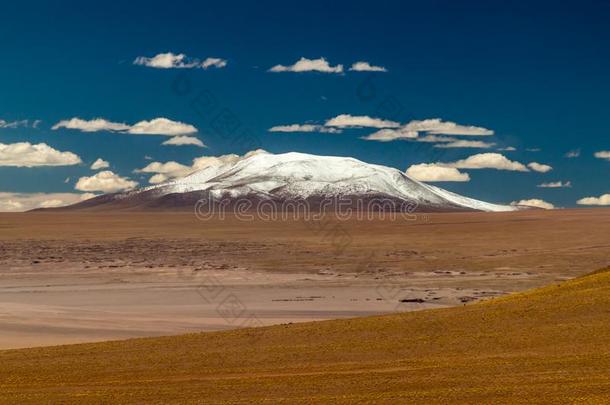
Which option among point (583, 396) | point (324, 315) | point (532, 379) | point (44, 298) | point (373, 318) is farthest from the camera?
point (44, 298)

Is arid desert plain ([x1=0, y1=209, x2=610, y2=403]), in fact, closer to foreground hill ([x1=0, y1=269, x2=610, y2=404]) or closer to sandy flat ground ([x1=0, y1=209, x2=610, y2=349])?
foreground hill ([x1=0, y1=269, x2=610, y2=404])

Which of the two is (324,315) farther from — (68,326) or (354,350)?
(354,350)

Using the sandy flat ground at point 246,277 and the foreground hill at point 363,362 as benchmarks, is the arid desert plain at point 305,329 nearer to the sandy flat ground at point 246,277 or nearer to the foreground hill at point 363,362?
the foreground hill at point 363,362

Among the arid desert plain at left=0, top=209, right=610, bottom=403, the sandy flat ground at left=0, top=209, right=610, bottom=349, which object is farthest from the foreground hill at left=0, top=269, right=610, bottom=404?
the sandy flat ground at left=0, top=209, right=610, bottom=349

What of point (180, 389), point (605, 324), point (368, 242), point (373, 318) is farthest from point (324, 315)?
point (368, 242)

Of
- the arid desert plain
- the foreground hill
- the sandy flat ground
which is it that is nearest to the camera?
the foreground hill

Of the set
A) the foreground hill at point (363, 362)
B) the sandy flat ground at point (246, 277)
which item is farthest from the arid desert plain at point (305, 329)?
the sandy flat ground at point (246, 277)

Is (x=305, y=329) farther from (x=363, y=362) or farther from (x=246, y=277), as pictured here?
(x=246, y=277)
